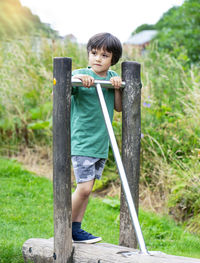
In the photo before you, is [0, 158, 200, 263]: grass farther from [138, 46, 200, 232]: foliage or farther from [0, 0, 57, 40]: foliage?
[0, 0, 57, 40]: foliage

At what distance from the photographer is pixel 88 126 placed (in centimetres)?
267

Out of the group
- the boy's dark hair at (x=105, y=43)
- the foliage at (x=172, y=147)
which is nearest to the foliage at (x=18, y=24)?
the foliage at (x=172, y=147)

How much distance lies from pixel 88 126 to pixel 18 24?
21.7 feet

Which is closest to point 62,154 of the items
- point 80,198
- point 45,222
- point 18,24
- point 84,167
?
point 84,167

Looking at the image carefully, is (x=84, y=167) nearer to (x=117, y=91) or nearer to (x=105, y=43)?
(x=117, y=91)

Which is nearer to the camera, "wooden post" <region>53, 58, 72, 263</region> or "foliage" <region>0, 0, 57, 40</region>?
"wooden post" <region>53, 58, 72, 263</region>

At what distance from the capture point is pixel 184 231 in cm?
387

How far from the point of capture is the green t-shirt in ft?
8.70

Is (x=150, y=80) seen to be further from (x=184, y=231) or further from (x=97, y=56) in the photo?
(x=97, y=56)

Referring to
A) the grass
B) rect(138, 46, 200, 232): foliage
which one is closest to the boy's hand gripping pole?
the grass

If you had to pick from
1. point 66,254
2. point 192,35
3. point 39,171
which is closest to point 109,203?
point 39,171

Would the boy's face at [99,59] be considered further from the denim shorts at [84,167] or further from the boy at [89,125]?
the denim shorts at [84,167]

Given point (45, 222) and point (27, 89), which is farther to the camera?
point (27, 89)

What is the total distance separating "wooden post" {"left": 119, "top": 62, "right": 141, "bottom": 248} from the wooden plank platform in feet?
0.55
